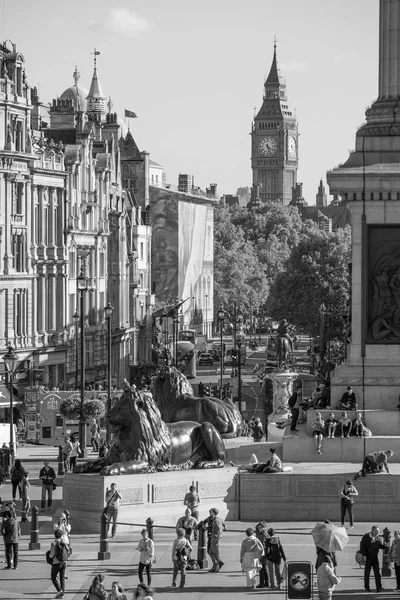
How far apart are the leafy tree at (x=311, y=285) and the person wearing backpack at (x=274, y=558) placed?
113 m

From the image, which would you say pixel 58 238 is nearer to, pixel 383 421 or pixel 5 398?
pixel 5 398

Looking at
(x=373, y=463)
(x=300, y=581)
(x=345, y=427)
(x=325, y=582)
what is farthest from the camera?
(x=345, y=427)

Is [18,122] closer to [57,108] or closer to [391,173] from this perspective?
[57,108]

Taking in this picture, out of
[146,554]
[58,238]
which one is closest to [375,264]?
[146,554]

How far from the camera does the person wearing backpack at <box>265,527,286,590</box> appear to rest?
39.8 m

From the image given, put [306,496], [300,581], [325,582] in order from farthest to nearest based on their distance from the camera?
[306,496], [325,582], [300,581]

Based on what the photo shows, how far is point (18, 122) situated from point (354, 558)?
58259mm

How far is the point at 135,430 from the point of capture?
155 feet

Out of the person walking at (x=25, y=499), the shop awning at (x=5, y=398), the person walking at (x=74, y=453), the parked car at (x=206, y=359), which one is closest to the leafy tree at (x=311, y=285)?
the parked car at (x=206, y=359)

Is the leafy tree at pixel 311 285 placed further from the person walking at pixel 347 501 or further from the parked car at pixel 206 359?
the person walking at pixel 347 501

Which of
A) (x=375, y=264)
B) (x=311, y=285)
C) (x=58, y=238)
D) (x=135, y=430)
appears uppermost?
(x=58, y=238)

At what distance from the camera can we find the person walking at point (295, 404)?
5362 centimetres

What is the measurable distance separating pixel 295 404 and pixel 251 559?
15.4 metres

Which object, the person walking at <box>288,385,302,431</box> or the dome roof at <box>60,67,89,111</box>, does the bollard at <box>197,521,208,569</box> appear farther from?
the dome roof at <box>60,67,89,111</box>
